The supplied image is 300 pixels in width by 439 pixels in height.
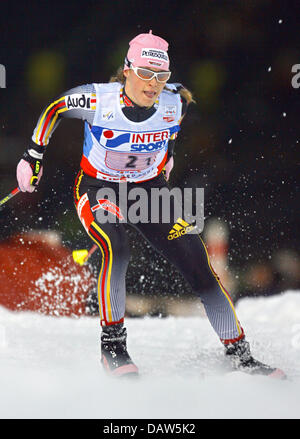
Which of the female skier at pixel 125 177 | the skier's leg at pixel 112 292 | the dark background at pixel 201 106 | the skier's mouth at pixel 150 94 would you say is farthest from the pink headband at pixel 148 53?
the dark background at pixel 201 106

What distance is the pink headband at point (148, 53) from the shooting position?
2.67 metres

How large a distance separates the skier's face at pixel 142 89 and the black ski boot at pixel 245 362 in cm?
126

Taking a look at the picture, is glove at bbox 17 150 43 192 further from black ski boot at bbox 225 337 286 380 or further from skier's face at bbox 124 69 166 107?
black ski boot at bbox 225 337 286 380

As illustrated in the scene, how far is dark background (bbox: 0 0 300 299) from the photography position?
4176mm

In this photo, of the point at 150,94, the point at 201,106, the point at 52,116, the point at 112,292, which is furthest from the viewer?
the point at 201,106

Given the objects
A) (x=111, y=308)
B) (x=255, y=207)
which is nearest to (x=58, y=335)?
(x=111, y=308)

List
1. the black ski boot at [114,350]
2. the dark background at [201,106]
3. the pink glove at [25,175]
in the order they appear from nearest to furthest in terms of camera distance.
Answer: the black ski boot at [114,350] < the pink glove at [25,175] < the dark background at [201,106]

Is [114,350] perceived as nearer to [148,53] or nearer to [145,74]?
[145,74]

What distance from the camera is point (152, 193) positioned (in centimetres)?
293

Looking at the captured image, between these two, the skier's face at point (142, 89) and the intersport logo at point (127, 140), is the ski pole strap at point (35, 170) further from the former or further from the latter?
the skier's face at point (142, 89)

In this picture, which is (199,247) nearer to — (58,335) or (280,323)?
(58,335)

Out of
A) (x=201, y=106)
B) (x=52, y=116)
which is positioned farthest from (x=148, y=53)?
(x=201, y=106)

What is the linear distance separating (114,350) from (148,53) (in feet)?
4.69

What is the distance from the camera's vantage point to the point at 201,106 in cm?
430
